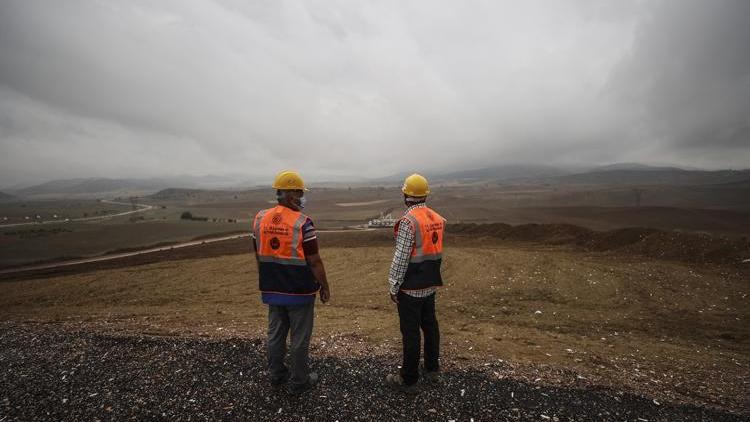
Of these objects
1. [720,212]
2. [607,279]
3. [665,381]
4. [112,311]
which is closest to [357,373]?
[665,381]

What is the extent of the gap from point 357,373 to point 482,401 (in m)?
1.66

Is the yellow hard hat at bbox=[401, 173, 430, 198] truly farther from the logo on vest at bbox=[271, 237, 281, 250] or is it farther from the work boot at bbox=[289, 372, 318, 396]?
the work boot at bbox=[289, 372, 318, 396]

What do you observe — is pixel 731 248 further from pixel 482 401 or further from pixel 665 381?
pixel 482 401

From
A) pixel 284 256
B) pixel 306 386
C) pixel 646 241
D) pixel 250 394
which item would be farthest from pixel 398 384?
pixel 646 241

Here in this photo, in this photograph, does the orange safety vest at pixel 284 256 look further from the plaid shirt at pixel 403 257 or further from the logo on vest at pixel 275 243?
the plaid shirt at pixel 403 257

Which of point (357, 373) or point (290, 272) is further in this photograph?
point (357, 373)

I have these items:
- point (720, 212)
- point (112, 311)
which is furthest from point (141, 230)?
point (720, 212)

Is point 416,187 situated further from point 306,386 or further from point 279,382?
point 279,382

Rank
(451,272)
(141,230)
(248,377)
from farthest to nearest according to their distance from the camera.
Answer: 1. (141,230)
2. (451,272)
3. (248,377)

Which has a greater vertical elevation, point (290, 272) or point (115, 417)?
point (290, 272)

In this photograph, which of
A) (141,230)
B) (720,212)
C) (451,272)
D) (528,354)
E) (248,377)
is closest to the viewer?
(248,377)

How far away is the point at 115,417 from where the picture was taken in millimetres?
3795

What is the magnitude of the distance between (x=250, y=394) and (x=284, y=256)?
179 centimetres

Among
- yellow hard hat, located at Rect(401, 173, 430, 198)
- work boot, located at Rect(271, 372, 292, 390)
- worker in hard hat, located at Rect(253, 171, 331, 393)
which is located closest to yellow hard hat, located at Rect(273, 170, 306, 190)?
worker in hard hat, located at Rect(253, 171, 331, 393)
